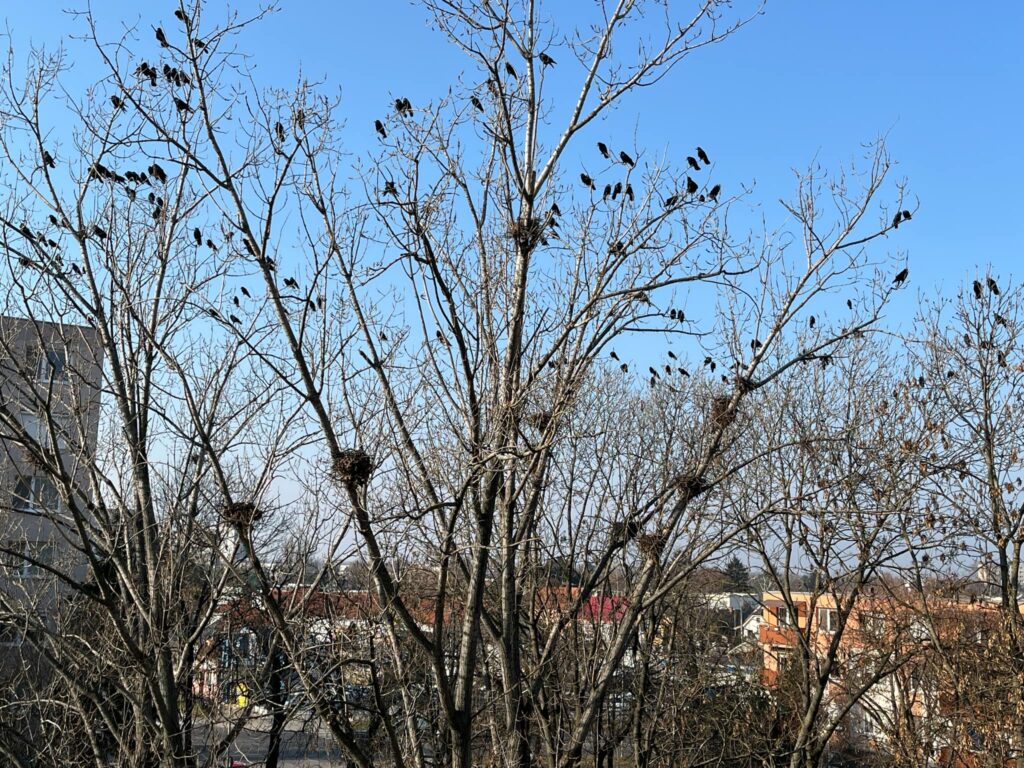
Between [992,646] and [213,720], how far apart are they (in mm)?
10293

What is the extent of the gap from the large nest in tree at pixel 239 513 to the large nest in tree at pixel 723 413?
10.2 feet

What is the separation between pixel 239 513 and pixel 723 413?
131 inches

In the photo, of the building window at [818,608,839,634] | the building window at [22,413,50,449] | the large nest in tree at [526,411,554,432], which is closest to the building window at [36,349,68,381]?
the building window at [22,413,50,449]

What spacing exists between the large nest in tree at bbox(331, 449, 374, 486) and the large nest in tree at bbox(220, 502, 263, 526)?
0.72m

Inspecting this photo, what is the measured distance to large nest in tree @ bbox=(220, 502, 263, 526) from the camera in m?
5.57

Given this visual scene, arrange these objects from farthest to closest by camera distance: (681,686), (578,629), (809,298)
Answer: (681,686) → (578,629) → (809,298)

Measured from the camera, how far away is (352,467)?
207 inches

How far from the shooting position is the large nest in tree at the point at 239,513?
219 inches

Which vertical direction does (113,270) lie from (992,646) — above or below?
above

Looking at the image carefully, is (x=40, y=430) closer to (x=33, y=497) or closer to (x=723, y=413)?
(x=33, y=497)

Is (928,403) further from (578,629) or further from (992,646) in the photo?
(578,629)

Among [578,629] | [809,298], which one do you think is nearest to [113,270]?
[809,298]

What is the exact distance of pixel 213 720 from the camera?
7105 mm

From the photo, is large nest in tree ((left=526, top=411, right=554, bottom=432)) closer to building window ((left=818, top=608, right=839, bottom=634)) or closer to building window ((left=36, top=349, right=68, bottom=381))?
building window ((left=36, top=349, right=68, bottom=381))
